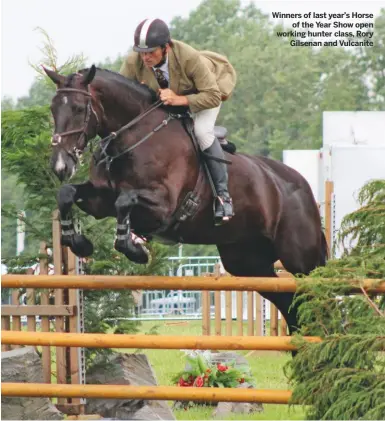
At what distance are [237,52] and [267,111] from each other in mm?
6325

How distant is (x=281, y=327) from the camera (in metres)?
14.4

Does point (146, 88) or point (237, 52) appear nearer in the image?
point (146, 88)

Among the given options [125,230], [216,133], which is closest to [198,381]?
[216,133]

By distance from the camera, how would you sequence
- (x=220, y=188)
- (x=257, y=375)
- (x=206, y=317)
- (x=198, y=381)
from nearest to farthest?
(x=220, y=188) < (x=198, y=381) < (x=257, y=375) < (x=206, y=317)

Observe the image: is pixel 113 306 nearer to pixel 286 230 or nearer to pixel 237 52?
pixel 286 230

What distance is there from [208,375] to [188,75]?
282 centimetres

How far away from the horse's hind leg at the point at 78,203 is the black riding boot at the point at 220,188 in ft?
2.49

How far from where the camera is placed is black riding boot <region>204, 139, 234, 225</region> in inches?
321

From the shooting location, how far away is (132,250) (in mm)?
7449

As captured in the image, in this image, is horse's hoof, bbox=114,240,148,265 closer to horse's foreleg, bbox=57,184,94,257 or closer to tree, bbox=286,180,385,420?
horse's foreleg, bbox=57,184,94,257

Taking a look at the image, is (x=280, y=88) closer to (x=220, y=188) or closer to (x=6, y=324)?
(x=6, y=324)

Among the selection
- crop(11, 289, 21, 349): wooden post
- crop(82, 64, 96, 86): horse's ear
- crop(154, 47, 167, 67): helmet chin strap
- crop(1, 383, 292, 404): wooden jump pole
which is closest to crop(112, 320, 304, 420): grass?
crop(11, 289, 21, 349): wooden post

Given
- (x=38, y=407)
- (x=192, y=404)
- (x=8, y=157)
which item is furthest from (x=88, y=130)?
(x=192, y=404)

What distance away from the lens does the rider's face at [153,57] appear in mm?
7852
